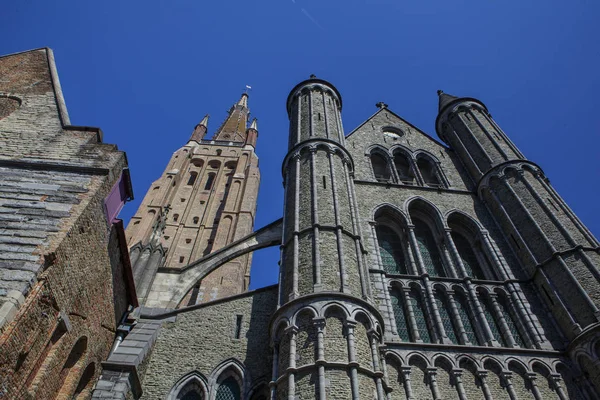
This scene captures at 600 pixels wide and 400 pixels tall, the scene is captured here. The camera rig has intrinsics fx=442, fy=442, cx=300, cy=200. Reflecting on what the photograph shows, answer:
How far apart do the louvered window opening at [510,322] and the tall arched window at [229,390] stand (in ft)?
20.9

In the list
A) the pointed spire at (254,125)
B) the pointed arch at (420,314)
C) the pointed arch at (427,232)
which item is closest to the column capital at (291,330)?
the pointed arch at (420,314)

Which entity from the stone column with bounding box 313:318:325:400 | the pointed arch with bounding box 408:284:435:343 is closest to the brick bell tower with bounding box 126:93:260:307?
the pointed arch with bounding box 408:284:435:343

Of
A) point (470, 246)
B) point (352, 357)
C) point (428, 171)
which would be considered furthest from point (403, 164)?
point (352, 357)

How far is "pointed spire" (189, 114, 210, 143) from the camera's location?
123ft

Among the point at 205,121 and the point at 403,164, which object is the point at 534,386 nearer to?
the point at 403,164

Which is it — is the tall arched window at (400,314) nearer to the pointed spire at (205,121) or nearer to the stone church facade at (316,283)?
the stone church facade at (316,283)

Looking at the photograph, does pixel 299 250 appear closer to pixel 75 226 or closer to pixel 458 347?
pixel 458 347

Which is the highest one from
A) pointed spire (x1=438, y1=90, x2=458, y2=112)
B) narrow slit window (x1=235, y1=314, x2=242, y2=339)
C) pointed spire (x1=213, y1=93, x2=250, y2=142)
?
pointed spire (x1=213, y1=93, x2=250, y2=142)

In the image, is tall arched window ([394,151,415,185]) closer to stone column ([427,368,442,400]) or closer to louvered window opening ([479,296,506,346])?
louvered window opening ([479,296,506,346])

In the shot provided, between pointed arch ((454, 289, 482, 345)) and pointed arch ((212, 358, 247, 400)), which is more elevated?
pointed arch ((454, 289, 482, 345))

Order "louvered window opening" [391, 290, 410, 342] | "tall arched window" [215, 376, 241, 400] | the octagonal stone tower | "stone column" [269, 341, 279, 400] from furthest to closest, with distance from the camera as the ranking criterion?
"louvered window opening" [391, 290, 410, 342] → "tall arched window" [215, 376, 241, 400] → "stone column" [269, 341, 279, 400] → the octagonal stone tower

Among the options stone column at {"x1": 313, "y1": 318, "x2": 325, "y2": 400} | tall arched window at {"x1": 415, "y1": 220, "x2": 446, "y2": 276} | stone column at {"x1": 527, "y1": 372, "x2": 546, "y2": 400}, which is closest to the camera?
stone column at {"x1": 313, "y1": 318, "x2": 325, "y2": 400}

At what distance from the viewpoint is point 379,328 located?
8555 mm

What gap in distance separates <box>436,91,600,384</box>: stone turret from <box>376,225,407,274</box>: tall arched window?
10.6 ft
